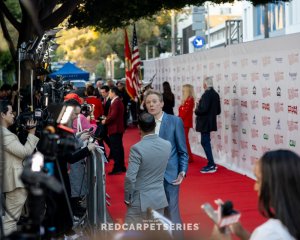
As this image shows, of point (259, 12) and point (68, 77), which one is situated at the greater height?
point (259, 12)

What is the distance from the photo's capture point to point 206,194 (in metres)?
12.3

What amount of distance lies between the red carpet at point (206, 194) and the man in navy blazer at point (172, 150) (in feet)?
4.96

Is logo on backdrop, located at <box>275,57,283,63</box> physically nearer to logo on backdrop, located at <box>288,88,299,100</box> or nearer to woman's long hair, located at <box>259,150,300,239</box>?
logo on backdrop, located at <box>288,88,299,100</box>

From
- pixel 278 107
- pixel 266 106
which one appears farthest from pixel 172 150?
pixel 266 106

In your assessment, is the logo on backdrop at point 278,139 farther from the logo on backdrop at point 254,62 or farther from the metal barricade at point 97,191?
the metal barricade at point 97,191

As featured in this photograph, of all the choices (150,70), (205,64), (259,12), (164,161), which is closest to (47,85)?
(164,161)

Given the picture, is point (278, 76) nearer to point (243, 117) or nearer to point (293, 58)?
point (293, 58)

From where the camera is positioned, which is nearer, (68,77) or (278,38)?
(278,38)

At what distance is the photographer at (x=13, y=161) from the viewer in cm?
741

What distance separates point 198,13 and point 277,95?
21.4 metres

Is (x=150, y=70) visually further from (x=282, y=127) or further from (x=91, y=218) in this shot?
(x=91, y=218)

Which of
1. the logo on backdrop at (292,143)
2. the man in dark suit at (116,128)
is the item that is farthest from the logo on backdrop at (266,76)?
the man in dark suit at (116,128)

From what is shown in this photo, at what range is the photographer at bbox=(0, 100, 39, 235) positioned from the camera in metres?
7.41

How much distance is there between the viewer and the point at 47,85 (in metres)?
11.5
